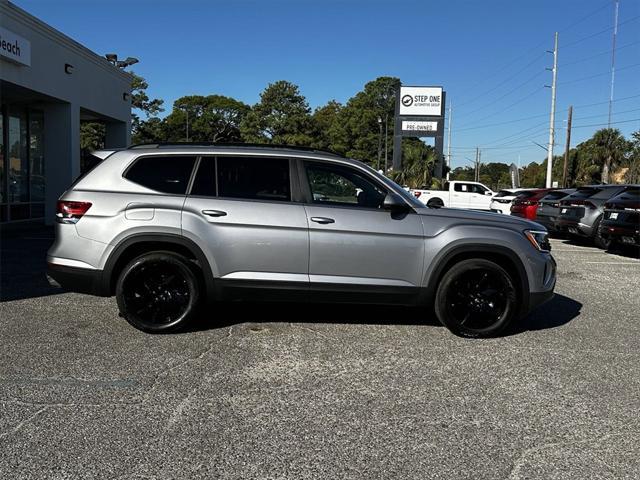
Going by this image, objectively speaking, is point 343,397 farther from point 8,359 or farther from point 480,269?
point 8,359

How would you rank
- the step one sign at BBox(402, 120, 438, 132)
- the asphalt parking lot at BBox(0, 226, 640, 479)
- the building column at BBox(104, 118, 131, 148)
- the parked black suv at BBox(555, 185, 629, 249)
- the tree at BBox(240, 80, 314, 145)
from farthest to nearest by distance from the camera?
the tree at BBox(240, 80, 314, 145)
the step one sign at BBox(402, 120, 438, 132)
the building column at BBox(104, 118, 131, 148)
the parked black suv at BBox(555, 185, 629, 249)
the asphalt parking lot at BBox(0, 226, 640, 479)

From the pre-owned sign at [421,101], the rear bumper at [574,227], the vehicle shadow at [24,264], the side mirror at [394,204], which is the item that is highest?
the pre-owned sign at [421,101]

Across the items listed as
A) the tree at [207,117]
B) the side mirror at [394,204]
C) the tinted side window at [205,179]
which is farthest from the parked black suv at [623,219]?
the tree at [207,117]

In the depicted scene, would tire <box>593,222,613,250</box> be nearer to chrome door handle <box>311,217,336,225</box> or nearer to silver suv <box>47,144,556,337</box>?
silver suv <box>47,144,556,337</box>

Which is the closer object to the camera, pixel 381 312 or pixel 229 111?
pixel 381 312

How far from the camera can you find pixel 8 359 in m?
4.71

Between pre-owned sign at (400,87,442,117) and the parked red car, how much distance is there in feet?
63.9

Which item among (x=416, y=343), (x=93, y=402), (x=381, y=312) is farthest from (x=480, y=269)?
(x=93, y=402)

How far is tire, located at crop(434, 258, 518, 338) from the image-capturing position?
18.1ft

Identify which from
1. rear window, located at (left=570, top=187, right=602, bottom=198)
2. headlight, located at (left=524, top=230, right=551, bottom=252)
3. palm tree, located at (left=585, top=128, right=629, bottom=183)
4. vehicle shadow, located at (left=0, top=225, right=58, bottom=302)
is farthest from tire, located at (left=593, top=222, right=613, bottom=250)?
palm tree, located at (left=585, top=128, right=629, bottom=183)

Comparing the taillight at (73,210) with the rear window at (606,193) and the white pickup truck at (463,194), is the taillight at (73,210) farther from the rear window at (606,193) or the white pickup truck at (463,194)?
the white pickup truck at (463,194)

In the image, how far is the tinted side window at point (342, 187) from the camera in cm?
558

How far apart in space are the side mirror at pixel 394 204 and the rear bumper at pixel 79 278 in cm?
283

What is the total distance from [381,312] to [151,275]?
8.60ft
